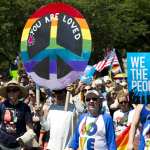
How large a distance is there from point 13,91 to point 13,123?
0.37 m

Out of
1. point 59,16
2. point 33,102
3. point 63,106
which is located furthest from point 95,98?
point 33,102

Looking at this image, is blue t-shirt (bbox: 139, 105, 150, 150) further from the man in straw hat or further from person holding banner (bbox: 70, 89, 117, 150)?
the man in straw hat

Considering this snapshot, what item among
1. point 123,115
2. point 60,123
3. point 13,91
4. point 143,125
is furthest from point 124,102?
point 143,125

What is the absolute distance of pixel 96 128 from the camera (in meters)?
7.57

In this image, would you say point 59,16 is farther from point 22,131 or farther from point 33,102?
point 33,102

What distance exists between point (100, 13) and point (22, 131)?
106 feet

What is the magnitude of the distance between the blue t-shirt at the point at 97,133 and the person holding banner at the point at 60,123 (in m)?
0.71

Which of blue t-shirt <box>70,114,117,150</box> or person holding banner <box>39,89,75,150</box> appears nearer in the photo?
blue t-shirt <box>70,114,117,150</box>

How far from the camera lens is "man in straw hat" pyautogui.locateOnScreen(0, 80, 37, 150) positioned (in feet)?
27.4

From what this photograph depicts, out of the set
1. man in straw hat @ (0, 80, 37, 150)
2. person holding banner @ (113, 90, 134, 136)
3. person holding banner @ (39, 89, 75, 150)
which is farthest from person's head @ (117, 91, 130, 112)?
man in straw hat @ (0, 80, 37, 150)

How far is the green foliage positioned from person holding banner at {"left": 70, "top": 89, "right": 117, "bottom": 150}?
89.3ft

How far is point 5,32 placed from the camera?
3481 centimetres

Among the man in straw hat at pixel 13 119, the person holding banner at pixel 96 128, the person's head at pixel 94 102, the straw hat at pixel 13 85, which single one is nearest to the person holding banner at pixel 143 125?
the person holding banner at pixel 96 128

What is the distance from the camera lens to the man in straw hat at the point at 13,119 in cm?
836
